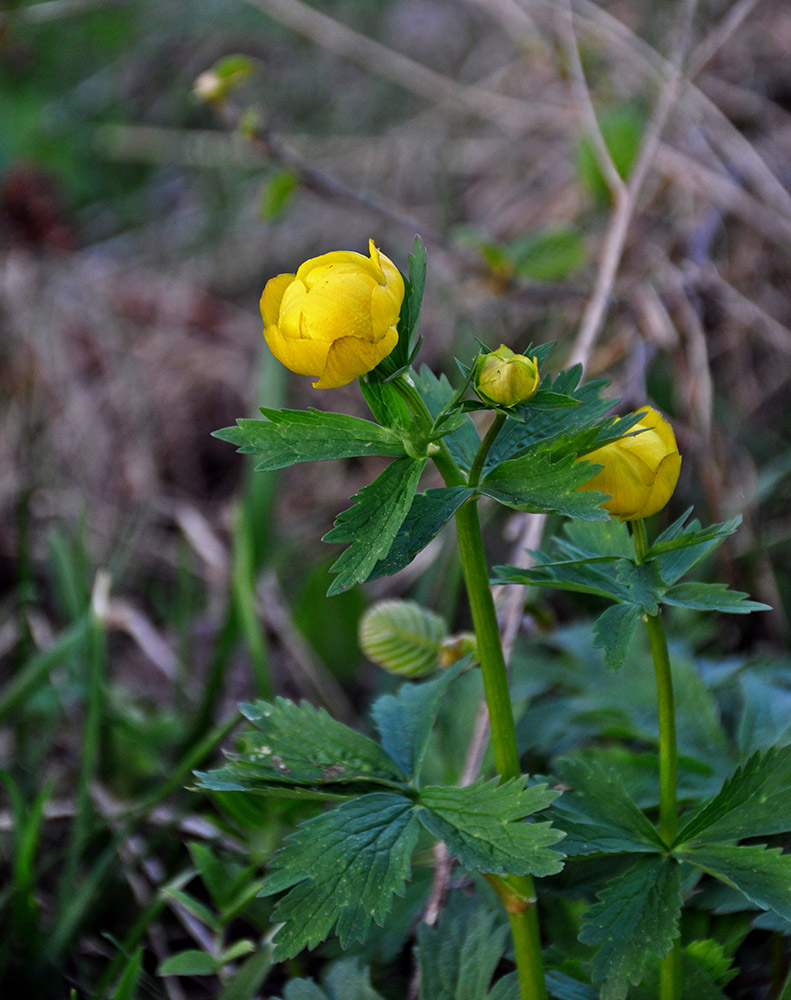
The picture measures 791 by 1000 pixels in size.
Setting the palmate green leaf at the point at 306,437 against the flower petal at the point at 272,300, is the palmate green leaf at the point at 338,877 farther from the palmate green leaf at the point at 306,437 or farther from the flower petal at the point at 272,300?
the flower petal at the point at 272,300

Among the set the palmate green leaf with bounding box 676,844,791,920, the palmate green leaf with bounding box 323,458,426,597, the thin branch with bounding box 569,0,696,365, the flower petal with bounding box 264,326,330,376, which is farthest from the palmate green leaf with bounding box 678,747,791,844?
the thin branch with bounding box 569,0,696,365

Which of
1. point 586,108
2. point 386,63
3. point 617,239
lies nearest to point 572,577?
point 617,239

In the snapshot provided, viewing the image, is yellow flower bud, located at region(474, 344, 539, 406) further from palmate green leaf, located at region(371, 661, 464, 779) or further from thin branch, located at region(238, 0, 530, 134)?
thin branch, located at region(238, 0, 530, 134)

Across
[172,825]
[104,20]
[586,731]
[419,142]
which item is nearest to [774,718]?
[586,731]

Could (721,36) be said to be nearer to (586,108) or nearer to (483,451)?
(586,108)

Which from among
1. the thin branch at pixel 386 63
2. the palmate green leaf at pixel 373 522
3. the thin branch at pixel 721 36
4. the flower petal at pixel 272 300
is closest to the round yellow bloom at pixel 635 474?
the palmate green leaf at pixel 373 522

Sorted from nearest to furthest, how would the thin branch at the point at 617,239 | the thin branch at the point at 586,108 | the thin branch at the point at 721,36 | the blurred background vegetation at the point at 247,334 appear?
the blurred background vegetation at the point at 247,334 → the thin branch at the point at 617,239 → the thin branch at the point at 721,36 → the thin branch at the point at 586,108
